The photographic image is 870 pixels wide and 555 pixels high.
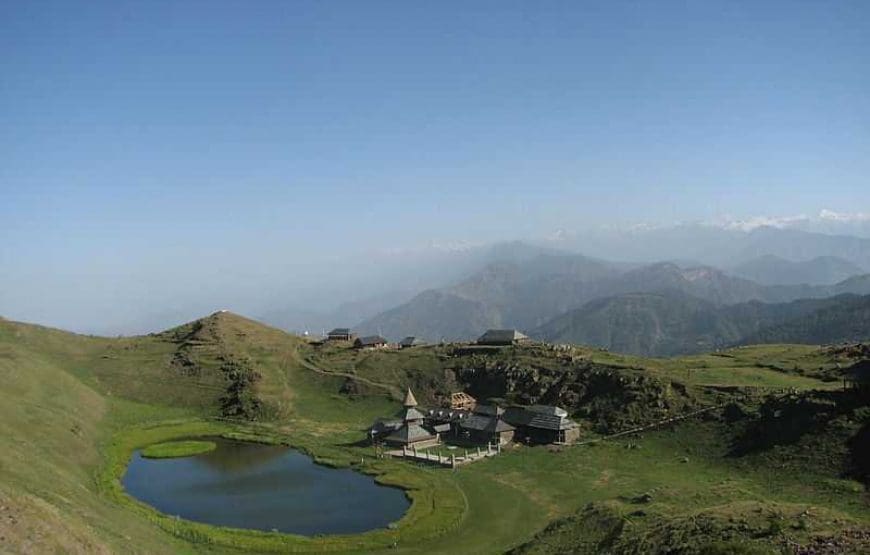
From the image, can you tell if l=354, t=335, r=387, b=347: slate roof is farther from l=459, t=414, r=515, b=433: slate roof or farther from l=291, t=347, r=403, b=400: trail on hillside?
l=459, t=414, r=515, b=433: slate roof

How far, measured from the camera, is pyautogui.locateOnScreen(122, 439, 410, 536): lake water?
5609 centimetres

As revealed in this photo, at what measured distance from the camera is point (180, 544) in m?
48.1

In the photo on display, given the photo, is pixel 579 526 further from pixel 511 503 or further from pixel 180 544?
pixel 180 544

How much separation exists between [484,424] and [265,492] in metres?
29.1

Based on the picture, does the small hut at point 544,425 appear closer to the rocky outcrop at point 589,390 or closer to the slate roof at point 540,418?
the slate roof at point 540,418

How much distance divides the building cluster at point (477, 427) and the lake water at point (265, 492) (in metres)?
11.4

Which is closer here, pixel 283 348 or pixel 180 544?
pixel 180 544

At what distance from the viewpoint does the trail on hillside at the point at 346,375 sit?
346ft

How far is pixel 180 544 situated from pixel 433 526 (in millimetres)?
20515

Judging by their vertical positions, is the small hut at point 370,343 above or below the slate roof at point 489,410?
above

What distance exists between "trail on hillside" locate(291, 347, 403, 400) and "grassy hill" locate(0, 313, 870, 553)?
1.52ft

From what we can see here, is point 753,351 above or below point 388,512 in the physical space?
above

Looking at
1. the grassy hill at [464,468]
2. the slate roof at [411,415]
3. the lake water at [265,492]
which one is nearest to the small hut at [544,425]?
the grassy hill at [464,468]

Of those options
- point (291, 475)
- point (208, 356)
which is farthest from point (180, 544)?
point (208, 356)
